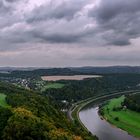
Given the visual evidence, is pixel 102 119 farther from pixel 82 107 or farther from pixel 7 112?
pixel 7 112

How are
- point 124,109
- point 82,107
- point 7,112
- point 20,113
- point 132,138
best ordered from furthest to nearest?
point 82,107 → point 124,109 → point 132,138 → point 7,112 → point 20,113

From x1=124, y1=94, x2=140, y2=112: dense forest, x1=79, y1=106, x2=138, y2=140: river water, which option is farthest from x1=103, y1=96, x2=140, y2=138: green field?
x1=124, y1=94, x2=140, y2=112: dense forest

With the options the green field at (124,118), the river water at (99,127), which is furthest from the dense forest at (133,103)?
the river water at (99,127)

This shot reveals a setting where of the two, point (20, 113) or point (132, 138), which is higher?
point (20, 113)

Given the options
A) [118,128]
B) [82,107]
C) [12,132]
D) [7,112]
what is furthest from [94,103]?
[12,132]

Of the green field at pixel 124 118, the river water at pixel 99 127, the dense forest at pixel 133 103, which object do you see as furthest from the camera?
the dense forest at pixel 133 103

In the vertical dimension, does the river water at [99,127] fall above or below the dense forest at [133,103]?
below

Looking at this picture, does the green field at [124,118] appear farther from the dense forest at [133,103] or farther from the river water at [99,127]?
the dense forest at [133,103]
